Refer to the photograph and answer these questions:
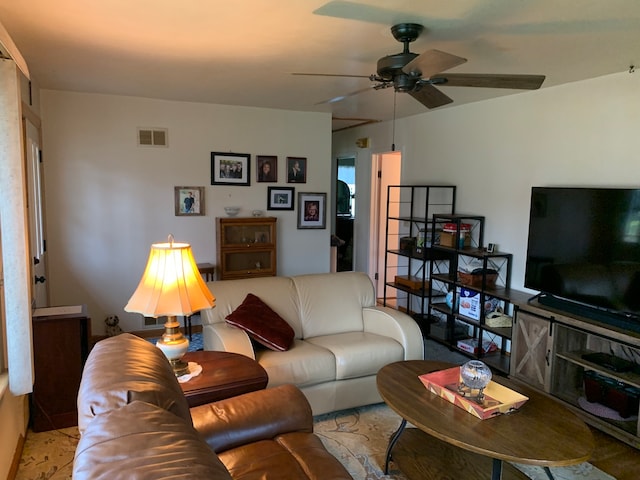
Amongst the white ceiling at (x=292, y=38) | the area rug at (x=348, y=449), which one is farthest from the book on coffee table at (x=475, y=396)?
the white ceiling at (x=292, y=38)

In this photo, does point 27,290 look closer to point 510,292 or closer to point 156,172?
point 156,172

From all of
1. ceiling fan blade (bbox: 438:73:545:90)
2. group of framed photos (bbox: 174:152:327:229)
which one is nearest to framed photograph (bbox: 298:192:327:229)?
group of framed photos (bbox: 174:152:327:229)

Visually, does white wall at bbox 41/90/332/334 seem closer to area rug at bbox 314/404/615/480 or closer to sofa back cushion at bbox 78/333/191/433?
area rug at bbox 314/404/615/480

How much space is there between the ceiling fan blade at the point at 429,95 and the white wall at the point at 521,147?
1431 millimetres

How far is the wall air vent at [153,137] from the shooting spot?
15.0 feet

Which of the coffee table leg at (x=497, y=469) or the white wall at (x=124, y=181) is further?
the white wall at (x=124, y=181)

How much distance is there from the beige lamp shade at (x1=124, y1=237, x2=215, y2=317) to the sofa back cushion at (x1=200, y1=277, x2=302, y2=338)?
0.86 meters

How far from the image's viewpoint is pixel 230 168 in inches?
195

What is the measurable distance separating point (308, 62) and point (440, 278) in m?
2.49

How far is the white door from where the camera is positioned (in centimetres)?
330

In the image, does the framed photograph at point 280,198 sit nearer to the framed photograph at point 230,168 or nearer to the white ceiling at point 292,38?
the framed photograph at point 230,168

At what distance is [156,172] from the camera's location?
183 inches

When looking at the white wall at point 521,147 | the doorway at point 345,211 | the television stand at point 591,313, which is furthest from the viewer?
the doorway at point 345,211

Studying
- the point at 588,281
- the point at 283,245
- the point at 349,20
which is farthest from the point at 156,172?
the point at 588,281
